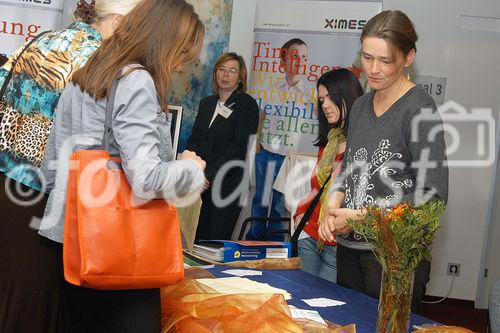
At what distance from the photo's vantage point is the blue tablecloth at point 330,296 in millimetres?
1950

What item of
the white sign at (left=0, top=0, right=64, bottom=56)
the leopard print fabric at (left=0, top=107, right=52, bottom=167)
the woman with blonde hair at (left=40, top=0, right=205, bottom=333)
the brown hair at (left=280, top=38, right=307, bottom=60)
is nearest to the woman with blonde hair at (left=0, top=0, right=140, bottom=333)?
the leopard print fabric at (left=0, top=107, right=52, bottom=167)

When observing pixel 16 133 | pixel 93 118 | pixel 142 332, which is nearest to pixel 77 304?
pixel 142 332

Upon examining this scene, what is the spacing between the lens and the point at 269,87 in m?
5.11

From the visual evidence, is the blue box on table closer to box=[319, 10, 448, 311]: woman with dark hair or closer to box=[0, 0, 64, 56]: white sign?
box=[319, 10, 448, 311]: woman with dark hair

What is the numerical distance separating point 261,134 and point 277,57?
0.57 meters

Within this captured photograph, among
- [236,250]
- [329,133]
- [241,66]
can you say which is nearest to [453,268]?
[241,66]

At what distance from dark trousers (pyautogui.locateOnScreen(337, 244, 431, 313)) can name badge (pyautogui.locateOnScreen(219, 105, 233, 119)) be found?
2564mm

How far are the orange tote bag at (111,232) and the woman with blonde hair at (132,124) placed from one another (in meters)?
0.04

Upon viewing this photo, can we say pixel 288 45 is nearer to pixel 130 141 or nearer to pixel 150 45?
pixel 150 45

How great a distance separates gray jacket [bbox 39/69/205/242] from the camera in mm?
1549

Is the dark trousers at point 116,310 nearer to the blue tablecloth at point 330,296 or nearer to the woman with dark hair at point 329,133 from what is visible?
the blue tablecloth at point 330,296

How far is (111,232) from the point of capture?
1.53 m

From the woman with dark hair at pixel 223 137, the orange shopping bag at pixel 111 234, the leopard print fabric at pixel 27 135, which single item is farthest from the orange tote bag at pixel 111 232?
the woman with dark hair at pixel 223 137

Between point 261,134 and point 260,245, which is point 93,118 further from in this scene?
point 261,134
